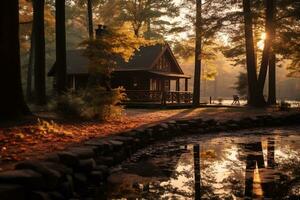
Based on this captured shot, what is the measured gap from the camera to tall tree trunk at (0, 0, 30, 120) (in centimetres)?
1188

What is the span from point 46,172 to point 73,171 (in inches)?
54.3

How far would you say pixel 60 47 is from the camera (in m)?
19.4

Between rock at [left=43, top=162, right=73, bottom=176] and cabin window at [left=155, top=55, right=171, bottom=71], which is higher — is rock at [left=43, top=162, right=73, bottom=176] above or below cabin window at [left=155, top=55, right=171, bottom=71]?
below

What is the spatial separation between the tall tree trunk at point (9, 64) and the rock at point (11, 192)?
6.75 m

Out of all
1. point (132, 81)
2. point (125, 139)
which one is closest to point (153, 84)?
point (132, 81)

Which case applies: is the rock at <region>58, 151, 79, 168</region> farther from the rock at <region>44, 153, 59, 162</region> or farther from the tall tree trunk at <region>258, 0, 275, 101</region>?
the tall tree trunk at <region>258, 0, 275, 101</region>

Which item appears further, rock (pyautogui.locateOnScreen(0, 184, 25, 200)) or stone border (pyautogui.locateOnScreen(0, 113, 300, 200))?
stone border (pyautogui.locateOnScreen(0, 113, 300, 200))

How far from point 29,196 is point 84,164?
2146 millimetres

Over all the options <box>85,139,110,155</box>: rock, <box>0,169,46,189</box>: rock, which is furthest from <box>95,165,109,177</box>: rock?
<box>0,169,46,189</box>: rock

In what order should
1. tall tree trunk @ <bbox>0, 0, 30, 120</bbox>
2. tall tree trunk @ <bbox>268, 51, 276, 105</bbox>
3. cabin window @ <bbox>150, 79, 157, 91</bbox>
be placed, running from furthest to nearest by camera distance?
cabin window @ <bbox>150, 79, 157, 91</bbox>
tall tree trunk @ <bbox>268, 51, 276, 105</bbox>
tall tree trunk @ <bbox>0, 0, 30, 120</bbox>

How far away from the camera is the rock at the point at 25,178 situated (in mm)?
5636

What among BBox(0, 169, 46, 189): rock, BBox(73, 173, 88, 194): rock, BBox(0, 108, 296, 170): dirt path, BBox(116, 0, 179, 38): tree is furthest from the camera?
BBox(116, 0, 179, 38): tree

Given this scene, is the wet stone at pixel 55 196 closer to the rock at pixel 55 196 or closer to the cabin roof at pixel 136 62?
the rock at pixel 55 196

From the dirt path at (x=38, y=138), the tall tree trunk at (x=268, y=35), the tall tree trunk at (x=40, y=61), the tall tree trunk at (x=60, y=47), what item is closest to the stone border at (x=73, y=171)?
the dirt path at (x=38, y=138)
